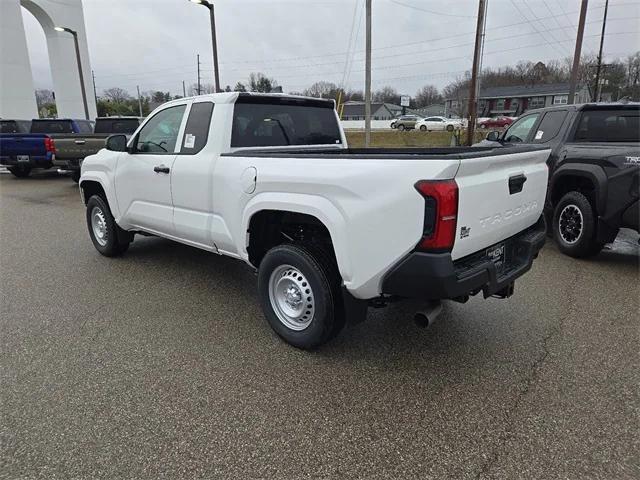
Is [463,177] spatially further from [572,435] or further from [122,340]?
[122,340]

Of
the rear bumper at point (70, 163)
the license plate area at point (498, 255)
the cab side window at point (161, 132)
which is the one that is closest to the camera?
the license plate area at point (498, 255)

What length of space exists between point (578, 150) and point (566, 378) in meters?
3.76

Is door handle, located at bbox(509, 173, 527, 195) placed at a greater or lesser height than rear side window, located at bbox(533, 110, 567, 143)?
lesser

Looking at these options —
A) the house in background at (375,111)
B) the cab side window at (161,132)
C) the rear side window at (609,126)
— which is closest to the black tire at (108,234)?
the cab side window at (161,132)

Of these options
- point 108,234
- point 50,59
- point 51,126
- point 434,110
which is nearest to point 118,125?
point 51,126

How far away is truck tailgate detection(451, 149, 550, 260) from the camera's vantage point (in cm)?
260

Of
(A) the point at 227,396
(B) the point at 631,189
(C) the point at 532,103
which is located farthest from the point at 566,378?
(C) the point at 532,103

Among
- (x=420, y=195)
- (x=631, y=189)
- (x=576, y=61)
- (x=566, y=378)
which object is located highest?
(x=576, y=61)

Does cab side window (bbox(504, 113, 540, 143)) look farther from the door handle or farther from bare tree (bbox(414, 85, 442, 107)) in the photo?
bare tree (bbox(414, 85, 442, 107))

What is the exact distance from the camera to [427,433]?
2.51m

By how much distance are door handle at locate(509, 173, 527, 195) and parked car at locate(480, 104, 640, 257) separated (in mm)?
2800

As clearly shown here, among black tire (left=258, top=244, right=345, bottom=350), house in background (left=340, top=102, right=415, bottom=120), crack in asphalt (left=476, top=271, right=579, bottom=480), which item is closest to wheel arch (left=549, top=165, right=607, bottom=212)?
crack in asphalt (left=476, top=271, right=579, bottom=480)

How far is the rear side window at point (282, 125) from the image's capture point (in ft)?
13.3

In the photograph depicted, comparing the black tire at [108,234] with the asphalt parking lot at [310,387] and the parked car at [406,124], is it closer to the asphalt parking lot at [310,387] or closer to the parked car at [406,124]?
the asphalt parking lot at [310,387]
